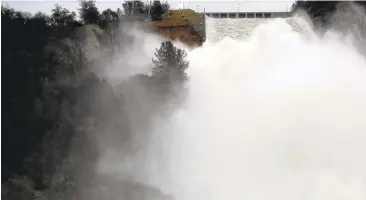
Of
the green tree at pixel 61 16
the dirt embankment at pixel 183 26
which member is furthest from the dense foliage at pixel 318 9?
the green tree at pixel 61 16

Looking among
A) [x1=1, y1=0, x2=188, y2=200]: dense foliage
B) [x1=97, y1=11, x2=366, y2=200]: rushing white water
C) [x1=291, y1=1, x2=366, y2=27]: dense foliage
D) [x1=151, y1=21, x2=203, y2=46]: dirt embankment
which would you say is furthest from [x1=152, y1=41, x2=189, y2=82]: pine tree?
[x1=291, y1=1, x2=366, y2=27]: dense foliage

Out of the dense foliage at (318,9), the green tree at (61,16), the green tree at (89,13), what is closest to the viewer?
the green tree at (61,16)

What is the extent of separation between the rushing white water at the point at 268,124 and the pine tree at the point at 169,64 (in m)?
0.58

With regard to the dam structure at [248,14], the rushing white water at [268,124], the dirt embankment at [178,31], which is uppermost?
the dam structure at [248,14]

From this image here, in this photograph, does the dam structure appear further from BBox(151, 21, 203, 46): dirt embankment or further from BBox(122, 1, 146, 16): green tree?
BBox(122, 1, 146, 16): green tree

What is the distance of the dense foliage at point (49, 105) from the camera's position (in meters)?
10.3

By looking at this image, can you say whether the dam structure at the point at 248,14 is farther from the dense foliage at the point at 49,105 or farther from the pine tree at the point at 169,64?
the dense foliage at the point at 49,105

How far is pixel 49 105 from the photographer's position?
436 inches

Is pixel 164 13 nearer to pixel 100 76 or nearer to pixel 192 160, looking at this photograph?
pixel 100 76

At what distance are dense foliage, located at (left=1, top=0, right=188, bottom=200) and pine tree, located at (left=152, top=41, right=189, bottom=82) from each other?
3 centimetres

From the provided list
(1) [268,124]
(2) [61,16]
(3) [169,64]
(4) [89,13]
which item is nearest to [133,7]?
(4) [89,13]

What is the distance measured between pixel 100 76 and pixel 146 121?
172 centimetres

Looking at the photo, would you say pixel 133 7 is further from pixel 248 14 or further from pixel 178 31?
pixel 248 14

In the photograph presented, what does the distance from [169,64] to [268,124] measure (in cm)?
319
